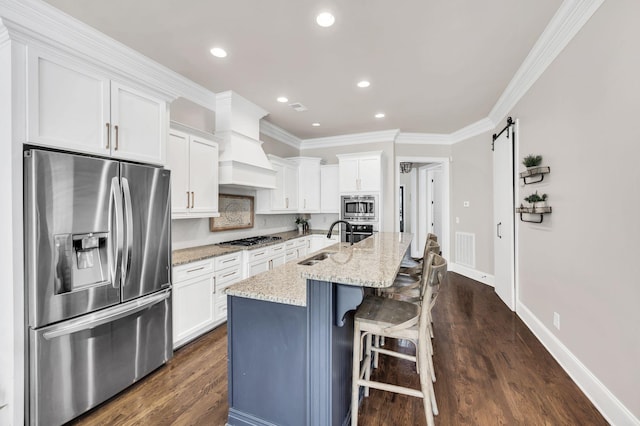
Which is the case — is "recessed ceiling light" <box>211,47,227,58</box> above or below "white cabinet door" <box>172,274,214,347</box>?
above

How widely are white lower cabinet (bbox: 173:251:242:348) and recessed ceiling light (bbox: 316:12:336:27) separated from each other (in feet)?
7.92

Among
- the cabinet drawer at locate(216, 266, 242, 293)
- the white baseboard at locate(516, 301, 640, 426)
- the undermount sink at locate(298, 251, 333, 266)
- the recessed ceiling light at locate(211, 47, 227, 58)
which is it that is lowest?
the white baseboard at locate(516, 301, 640, 426)

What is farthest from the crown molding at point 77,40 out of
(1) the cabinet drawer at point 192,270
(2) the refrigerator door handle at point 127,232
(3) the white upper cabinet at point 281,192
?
(3) the white upper cabinet at point 281,192

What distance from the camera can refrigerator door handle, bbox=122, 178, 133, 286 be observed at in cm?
202

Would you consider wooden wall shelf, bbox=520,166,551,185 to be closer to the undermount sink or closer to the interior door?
the interior door

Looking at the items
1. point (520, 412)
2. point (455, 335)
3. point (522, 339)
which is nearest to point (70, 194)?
point (520, 412)

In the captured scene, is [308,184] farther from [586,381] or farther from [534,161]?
[586,381]

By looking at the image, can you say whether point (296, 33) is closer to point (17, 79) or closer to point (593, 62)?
point (17, 79)

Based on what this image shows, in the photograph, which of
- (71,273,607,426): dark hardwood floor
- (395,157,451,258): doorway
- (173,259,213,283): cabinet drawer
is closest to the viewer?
(71,273,607,426): dark hardwood floor

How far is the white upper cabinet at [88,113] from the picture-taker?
1650mm

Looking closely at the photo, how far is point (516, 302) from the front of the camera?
3.47 m

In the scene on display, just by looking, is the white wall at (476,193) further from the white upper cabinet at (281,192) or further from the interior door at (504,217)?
→ the white upper cabinet at (281,192)

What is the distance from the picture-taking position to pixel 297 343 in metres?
1.51

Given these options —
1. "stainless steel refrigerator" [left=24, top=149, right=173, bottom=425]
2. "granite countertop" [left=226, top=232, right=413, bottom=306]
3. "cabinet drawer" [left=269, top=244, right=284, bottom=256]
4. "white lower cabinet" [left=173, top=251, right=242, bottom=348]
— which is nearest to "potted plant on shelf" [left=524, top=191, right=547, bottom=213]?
"granite countertop" [left=226, top=232, right=413, bottom=306]
